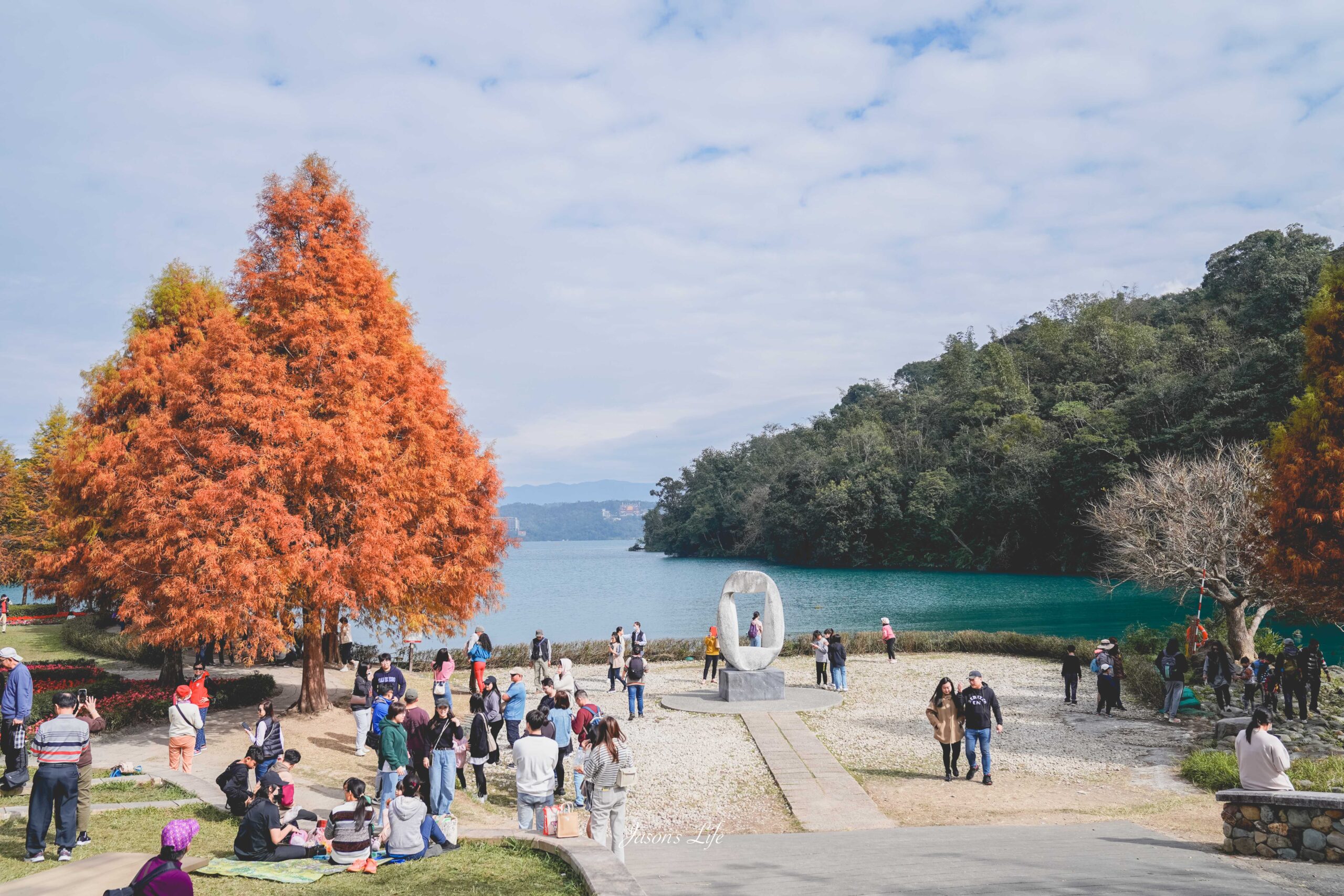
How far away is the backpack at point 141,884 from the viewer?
5.41m

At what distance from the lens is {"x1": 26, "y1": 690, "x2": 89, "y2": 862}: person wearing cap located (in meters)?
7.84

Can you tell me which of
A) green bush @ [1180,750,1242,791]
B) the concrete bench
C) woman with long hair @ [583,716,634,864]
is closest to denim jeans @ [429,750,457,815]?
woman with long hair @ [583,716,634,864]

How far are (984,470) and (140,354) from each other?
230 feet

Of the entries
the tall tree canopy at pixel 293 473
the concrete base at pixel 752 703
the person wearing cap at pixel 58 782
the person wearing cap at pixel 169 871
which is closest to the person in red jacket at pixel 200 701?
the tall tree canopy at pixel 293 473

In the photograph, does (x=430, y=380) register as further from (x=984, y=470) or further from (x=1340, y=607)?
(x=984, y=470)

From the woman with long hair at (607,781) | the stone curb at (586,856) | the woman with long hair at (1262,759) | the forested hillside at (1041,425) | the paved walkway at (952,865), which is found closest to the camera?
the stone curb at (586,856)

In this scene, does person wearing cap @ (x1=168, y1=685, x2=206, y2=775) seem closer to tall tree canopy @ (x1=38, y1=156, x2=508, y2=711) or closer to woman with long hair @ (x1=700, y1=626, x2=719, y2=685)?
tall tree canopy @ (x1=38, y1=156, x2=508, y2=711)

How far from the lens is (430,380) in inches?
732

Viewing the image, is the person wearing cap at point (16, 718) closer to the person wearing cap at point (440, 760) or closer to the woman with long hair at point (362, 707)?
the person wearing cap at point (440, 760)

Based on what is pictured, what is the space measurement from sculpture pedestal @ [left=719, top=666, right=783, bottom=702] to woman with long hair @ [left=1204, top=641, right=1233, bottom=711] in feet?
Result: 29.1

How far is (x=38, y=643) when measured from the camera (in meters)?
31.5

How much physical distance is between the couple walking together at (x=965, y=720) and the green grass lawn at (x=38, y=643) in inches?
999

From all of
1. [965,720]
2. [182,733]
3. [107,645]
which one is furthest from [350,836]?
[107,645]

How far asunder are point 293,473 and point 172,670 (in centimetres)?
777
